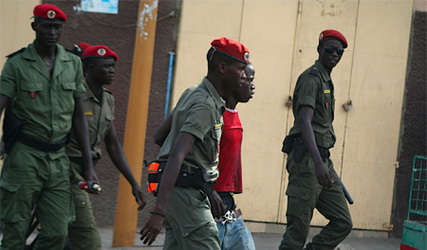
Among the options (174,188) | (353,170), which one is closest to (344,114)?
(353,170)

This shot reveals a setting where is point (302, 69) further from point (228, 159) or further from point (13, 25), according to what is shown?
point (228, 159)

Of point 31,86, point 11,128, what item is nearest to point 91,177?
point 11,128

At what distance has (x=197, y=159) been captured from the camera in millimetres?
3912

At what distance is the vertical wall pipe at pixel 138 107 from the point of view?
23.4 ft

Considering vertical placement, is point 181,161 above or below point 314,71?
below

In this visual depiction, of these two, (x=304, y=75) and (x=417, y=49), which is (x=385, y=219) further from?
(x=304, y=75)

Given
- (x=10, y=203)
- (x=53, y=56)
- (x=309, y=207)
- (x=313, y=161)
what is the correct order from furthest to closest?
(x=309, y=207), (x=313, y=161), (x=53, y=56), (x=10, y=203)

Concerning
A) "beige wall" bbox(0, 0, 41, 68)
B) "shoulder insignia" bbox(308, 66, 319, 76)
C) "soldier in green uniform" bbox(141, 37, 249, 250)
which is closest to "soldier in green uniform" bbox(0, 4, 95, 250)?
"soldier in green uniform" bbox(141, 37, 249, 250)

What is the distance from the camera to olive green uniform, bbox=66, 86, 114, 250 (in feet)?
17.0

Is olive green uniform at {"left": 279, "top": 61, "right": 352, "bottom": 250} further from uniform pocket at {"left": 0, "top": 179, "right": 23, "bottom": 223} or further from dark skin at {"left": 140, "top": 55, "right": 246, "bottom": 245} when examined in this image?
uniform pocket at {"left": 0, "top": 179, "right": 23, "bottom": 223}

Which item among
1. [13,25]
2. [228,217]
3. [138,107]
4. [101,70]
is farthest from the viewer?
[13,25]

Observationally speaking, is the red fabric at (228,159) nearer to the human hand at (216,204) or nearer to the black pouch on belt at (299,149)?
the human hand at (216,204)

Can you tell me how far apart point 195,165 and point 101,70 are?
6.37ft

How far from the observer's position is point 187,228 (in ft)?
12.6
